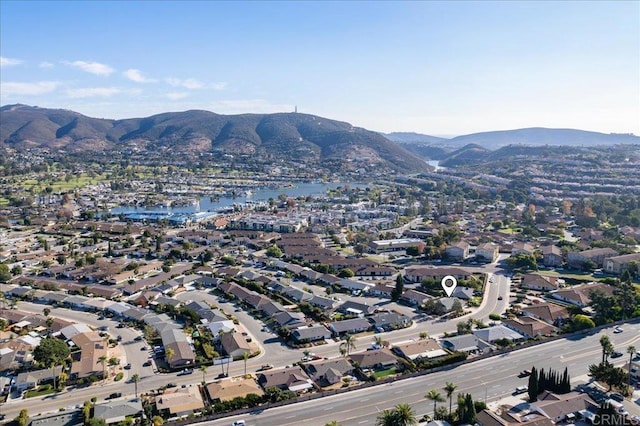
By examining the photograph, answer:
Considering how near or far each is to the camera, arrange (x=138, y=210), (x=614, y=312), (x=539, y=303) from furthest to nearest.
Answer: (x=138, y=210), (x=539, y=303), (x=614, y=312)

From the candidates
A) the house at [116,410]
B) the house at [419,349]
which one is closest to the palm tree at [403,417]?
the house at [419,349]

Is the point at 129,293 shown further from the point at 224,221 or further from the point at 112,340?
the point at 224,221

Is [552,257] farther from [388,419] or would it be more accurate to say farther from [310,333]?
[388,419]

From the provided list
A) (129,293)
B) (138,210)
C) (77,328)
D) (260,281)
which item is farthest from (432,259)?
(138,210)

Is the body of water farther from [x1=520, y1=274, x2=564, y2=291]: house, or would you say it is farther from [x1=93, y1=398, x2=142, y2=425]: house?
[x1=93, y1=398, x2=142, y2=425]: house

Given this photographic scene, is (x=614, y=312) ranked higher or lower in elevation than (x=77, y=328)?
higher

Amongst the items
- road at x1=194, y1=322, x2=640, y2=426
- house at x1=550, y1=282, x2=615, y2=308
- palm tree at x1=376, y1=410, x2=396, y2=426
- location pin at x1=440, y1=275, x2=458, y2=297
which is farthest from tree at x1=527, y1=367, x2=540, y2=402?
house at x1=550, y1=282, x2=615, y2=308

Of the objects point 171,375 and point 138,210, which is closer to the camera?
point 171,375
